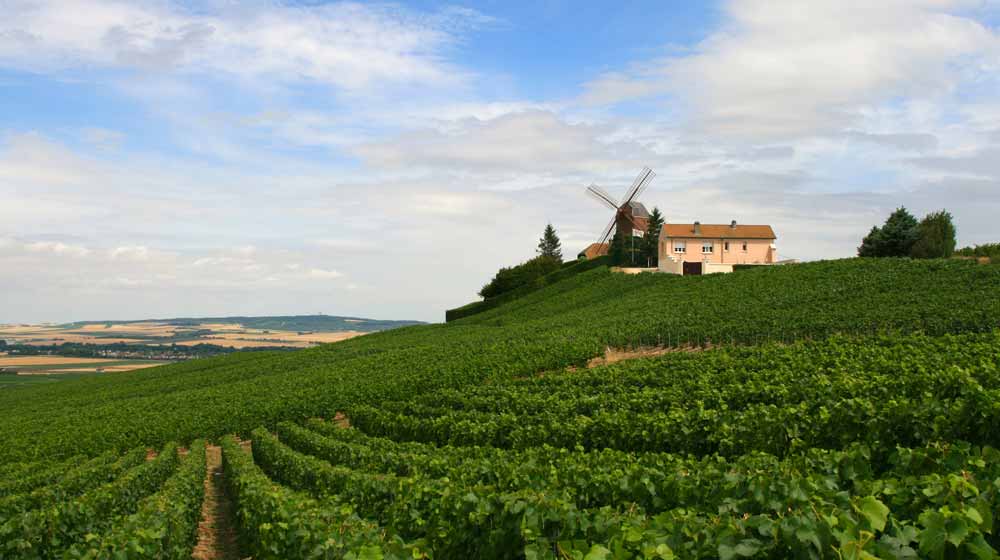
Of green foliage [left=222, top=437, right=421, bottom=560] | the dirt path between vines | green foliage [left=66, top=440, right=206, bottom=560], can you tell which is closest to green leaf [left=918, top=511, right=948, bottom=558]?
green foliage [left=222, top=437, right=421, bottom=560]

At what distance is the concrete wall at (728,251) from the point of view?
242 ft

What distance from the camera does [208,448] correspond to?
1188 inches

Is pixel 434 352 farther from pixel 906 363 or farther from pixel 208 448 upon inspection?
pixel 906 363

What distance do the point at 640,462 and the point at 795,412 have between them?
3.99 meters

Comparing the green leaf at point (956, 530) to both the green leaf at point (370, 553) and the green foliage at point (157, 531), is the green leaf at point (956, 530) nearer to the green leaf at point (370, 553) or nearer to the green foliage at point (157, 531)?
the green leaf at point (370, 553)

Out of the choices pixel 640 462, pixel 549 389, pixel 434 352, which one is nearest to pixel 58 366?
pixel 434 352

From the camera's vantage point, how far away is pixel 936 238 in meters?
57.6

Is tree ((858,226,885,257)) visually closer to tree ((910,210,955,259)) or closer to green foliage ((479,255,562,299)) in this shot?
tree ((910,210,955,259))

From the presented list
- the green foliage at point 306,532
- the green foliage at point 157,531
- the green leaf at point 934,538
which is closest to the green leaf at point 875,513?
the green leaf at point 934,538

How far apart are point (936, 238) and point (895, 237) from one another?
466 cm

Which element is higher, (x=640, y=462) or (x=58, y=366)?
(x=640, y=462)

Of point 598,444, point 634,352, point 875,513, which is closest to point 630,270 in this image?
point 634,352

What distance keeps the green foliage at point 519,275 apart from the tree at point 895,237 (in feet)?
118

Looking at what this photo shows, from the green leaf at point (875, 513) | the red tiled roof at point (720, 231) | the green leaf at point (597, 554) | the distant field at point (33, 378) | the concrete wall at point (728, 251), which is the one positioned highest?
the red tiled roof at point (720, 231)
